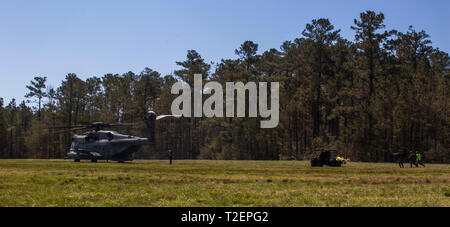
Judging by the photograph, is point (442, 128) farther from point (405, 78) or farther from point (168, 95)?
point (168, 95)

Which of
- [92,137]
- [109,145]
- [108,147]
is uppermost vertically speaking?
[92,137]

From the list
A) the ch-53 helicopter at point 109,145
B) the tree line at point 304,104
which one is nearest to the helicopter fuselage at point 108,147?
the ch-53 helicopter at point 109,145

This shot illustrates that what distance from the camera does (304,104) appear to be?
8756cm

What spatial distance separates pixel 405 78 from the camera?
8006 centimetres

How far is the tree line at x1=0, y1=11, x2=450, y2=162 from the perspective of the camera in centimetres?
7512

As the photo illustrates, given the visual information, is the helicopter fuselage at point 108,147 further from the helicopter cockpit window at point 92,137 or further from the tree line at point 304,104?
the tree line at point 304,104

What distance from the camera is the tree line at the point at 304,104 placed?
246 feet

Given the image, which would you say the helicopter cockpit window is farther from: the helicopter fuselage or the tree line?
the tree line

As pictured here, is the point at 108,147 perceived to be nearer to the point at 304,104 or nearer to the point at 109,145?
the point at 109,145

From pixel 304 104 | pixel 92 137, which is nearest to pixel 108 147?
pixel 92 137

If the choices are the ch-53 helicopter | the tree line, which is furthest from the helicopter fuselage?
the tree line

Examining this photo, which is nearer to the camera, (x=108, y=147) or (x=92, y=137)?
(x=108, y=147)
